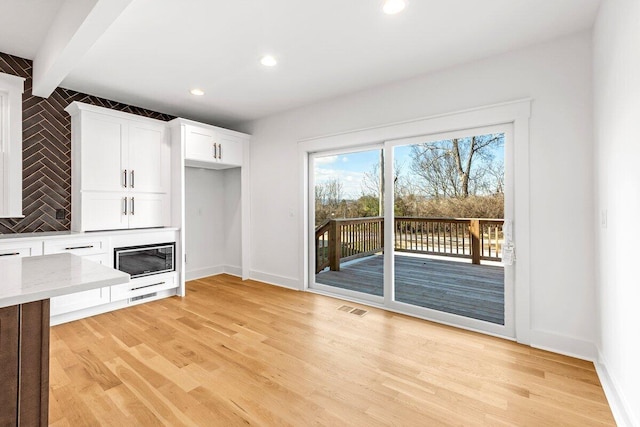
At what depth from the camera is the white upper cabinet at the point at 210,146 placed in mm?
4168

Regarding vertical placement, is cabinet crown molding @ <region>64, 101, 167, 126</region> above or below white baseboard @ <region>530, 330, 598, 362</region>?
above

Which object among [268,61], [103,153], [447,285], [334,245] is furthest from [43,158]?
[447,285]

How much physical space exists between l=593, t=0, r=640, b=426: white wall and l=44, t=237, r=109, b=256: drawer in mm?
4347

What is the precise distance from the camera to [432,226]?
10.8 feet

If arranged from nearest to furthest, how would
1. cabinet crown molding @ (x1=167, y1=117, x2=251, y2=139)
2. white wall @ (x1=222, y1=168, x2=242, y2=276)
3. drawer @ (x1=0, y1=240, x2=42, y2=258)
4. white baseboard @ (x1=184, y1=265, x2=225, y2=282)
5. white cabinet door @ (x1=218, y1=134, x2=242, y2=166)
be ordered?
drawer @ (x1=0, y1=240, x2=42, y2=258) < cabinet crown molding @ (x1=167, y1=117, x2=251, y2=139) < white cabinet door @ (x1=218, y1=134, x2=242, y2=166) < white baseboard @ (x1=184, y1=265, x2=225, y2=282) < white wall @ (x1=222, y1=168, x2=242, y2=276)

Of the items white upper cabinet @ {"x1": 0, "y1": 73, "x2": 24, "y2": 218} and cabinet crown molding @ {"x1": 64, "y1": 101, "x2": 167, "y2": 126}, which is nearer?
white upper cabinet @ {"x1": 0, "y1": 73, "x2": 24, "y2": 218}

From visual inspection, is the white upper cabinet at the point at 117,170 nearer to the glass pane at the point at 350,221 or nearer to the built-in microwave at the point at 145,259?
the built-in microwave at the point at 145,259

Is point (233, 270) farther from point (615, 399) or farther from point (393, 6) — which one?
point (615, 399)

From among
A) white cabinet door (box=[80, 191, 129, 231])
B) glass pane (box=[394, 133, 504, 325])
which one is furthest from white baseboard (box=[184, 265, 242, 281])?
glass pane (box=[394, 133, 504, 325])

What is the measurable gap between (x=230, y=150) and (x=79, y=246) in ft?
7.29

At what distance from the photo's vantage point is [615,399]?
71.4 inches

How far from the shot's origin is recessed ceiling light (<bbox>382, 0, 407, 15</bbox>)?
6.93ft

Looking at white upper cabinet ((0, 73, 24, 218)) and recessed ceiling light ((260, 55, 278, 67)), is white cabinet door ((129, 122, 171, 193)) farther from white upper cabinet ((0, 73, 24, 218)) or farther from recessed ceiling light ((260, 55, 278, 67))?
recessed ceiling light ((260, 55, 278, 67))

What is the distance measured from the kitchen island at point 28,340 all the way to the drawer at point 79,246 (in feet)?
6.98
